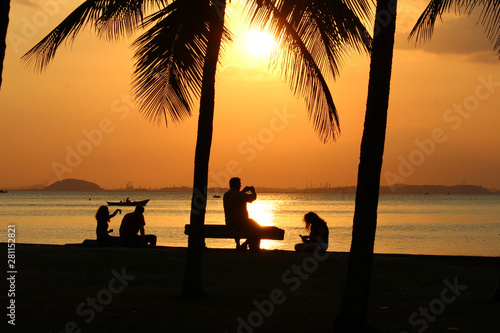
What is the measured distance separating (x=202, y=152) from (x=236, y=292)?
2501 millimetres

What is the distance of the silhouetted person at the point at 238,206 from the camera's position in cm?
1591

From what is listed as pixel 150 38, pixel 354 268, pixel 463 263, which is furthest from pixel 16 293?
pixel 463 263

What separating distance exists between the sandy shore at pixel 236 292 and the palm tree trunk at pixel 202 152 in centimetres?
40

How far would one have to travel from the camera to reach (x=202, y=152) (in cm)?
1008

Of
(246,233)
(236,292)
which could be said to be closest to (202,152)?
(236,292)

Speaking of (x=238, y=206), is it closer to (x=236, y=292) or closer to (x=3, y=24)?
(x=236, y=292)

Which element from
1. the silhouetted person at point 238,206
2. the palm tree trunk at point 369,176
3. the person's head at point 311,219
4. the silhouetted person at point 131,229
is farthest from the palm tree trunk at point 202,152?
the silhouetted person at point 131,229

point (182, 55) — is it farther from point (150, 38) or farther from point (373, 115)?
point (373, 115)

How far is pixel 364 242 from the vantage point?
767cm

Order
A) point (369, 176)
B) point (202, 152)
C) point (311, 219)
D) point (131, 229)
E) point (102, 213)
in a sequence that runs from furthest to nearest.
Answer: point (102, 213)
point (131, 229)
point (311, 219)
point (202, 152)
point (369, 176)

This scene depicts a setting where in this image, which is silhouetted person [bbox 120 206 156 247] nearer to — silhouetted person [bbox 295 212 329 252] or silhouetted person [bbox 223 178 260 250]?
silhouetted person [bbox 223 178 260 250]

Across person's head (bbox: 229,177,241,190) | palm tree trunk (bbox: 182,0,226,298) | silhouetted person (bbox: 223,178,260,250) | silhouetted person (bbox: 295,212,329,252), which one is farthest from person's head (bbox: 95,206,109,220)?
palm tree trunk (bbox: 182,0,226,298)

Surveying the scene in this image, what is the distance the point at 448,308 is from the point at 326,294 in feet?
6.82

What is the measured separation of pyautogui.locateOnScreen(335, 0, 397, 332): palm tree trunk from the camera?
768cm
